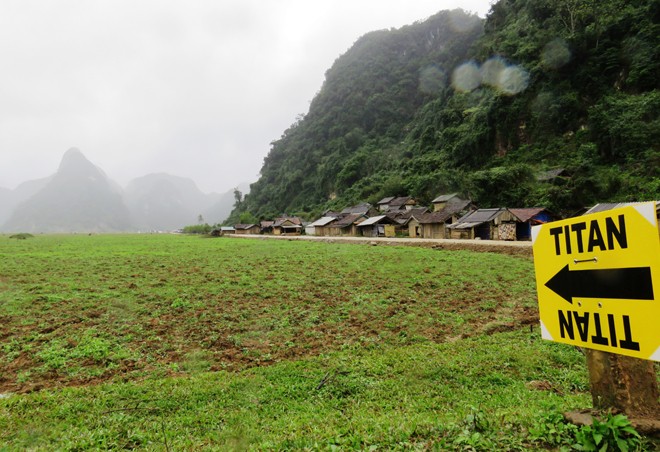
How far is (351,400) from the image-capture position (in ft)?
15.7

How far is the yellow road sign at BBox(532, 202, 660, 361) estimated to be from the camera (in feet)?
7.12

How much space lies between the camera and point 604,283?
2449 mm

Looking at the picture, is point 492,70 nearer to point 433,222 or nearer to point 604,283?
point 433,222

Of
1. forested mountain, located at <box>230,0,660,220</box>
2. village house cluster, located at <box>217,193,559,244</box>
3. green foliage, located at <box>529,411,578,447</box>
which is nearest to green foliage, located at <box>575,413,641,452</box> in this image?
green foliage, located at <box>529,411,578,447</box>

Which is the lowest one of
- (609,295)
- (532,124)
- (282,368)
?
(282,368)

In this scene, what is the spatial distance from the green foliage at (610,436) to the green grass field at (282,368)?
30cm

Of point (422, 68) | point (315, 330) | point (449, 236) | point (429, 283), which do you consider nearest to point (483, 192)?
point (449, 236)

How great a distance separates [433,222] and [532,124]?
2268 cm

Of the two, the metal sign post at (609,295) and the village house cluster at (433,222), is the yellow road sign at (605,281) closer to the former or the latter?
the metal sign post at (609,295)

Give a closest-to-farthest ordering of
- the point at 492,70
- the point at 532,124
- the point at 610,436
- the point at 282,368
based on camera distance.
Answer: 1. the point at 610,436
2. the point at 282,368
3. the point at 532,124
4. the point at 492,70

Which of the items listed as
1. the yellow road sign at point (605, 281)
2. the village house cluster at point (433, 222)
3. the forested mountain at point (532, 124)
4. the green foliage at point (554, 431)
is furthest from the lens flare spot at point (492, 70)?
the green foliage at point (554, 431)

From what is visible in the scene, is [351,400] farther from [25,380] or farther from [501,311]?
[501,311]

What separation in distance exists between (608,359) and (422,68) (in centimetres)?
12512

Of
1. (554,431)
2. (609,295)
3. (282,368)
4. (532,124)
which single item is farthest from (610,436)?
(532,124)
